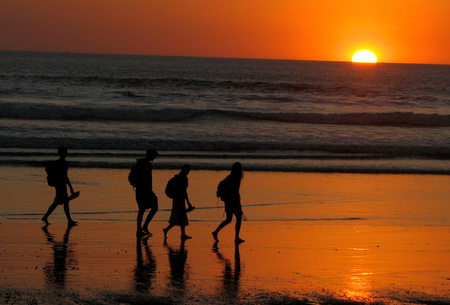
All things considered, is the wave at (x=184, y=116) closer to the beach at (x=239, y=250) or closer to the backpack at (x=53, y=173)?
the beach at (x=239, y=250)

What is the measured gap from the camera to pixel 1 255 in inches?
316

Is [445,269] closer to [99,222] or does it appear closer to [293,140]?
[99,222]

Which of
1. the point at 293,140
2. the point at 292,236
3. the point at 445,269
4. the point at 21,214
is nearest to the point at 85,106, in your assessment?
the point at 293,140

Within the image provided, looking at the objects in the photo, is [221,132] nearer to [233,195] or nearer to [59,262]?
[233,195]

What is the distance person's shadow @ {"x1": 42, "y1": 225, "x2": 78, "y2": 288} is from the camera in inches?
271

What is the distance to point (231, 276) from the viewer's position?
7398mm

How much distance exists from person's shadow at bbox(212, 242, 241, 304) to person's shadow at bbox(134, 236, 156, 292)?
2.62ft

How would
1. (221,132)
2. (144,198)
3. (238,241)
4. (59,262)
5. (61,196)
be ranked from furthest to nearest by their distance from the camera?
(221,132), (61,196), (144,198), (238,241), (59,262)

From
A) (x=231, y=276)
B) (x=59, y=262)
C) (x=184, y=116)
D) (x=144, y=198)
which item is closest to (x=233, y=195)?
(x=144, y=198)

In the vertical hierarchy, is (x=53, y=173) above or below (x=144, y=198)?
above

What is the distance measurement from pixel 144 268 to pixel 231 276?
1.04 meters

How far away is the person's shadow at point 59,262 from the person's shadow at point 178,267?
3.75 ft

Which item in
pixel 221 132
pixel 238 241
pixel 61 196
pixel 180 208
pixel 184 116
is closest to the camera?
pixel 238 241

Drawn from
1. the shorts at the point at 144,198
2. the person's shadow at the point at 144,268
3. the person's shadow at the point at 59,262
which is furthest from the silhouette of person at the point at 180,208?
the person's shadow at the point at 59,262
